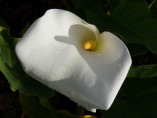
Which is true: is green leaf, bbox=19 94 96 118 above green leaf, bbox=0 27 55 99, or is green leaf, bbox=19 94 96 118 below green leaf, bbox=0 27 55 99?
below

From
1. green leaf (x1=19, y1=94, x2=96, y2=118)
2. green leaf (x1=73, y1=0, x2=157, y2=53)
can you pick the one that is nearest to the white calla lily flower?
green leaf (x1=73, y1=0, x2=157, y2=53)

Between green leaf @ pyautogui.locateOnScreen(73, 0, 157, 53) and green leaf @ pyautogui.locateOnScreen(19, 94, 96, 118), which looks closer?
green leaf @ pyautogui.locateOnScreen(73, 0, 157, 53)

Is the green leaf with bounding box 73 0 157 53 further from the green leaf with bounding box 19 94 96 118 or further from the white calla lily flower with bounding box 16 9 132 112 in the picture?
the green leaf with bounding box 19 94 96 118

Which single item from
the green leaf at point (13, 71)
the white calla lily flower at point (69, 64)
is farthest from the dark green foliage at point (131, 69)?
the white calla lily flower at point (69, 64)

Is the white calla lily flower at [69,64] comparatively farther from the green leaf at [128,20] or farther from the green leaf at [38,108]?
the green leaf at [38,108]

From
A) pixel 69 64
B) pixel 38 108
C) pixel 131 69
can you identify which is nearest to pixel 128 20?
pixel 131 69

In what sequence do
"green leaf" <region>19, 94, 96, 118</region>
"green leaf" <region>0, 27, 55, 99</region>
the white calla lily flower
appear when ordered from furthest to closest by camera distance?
"green leaf" <region>19, 94, 96, 118</region> < "green leaf" <region>0, 27, 55, 99</region> < the white calla lily flower
